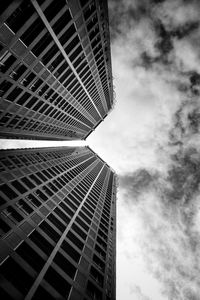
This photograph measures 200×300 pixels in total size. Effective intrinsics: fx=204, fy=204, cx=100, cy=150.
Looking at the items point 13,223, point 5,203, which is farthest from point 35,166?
point 13,223

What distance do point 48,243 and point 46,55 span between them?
2395 centimetres

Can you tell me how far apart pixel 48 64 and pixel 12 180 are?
17.7m

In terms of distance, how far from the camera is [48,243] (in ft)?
75.6

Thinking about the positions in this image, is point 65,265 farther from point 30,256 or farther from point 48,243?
point 30,256

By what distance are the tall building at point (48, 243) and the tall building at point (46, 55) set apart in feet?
36.0

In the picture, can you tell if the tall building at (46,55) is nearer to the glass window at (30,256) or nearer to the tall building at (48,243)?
the tall building at (48,243)

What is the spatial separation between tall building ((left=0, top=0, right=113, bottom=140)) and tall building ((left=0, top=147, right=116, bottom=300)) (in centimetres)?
1097

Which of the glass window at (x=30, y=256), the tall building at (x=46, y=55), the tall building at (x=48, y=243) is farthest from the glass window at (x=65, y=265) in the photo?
the tall building at (x=46, y=55)

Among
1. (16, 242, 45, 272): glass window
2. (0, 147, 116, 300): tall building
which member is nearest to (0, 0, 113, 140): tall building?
(0, 147, 116, 300): tall building

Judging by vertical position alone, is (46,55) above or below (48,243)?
above

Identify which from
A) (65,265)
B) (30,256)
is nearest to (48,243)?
(65,265)

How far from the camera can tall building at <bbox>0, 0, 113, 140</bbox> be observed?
68.5 ft

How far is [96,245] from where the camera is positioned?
30906 millimetres

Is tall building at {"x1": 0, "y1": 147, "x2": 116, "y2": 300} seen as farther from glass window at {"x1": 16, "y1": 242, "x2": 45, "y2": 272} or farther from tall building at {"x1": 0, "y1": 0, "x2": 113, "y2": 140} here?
tall building at {"x1": 0, "y1": 0, "x2": 113, "y2": 140}
